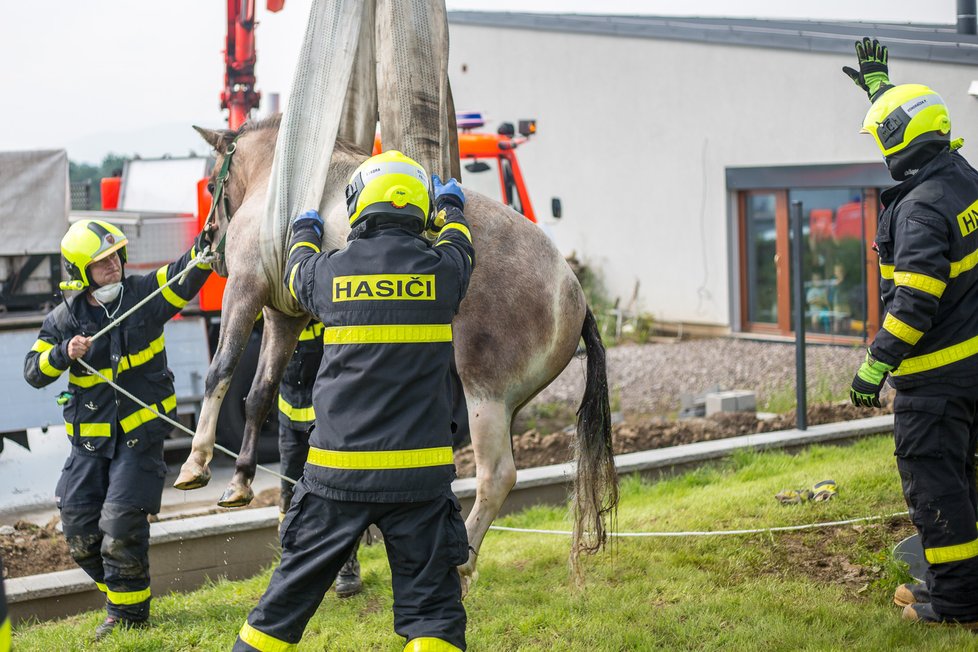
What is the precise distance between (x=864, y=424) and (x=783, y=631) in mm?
4391

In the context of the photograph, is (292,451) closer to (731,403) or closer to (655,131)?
(731,403)

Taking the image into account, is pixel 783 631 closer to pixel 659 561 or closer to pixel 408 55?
pixel 659 561

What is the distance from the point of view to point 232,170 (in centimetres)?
524

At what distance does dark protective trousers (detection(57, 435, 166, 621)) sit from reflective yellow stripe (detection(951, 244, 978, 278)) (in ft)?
12.6

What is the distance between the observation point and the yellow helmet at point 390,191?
380 cm

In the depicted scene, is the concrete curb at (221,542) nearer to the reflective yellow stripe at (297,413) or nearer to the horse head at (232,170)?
the reflective yellow stripe at (297,413)

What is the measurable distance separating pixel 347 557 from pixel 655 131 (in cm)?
1518

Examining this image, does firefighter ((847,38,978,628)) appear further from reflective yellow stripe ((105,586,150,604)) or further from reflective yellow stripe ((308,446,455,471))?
reflective yellow stripe ((105,586,150,604))

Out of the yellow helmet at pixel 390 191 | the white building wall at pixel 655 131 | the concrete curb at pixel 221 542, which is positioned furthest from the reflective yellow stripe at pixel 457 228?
the white building wall at pixel 655 131

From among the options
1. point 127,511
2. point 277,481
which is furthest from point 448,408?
point 277,481

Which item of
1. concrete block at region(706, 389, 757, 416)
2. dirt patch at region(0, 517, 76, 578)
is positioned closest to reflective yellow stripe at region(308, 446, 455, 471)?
dirt patch at region(0, 517, 76, 578)

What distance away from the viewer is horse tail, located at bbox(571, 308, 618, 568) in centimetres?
520

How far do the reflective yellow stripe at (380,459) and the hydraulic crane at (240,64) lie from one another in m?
8.75

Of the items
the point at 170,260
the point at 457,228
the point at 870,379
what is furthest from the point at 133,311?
the point at 170,260
